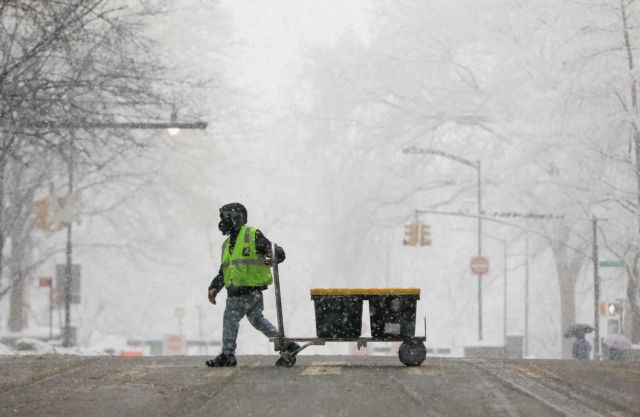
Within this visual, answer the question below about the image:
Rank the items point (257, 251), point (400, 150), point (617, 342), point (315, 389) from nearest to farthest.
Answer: point (315, 389), point (257, 251), point (617, 342), point (400, 150)

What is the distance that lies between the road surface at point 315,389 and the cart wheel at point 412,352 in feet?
0.37

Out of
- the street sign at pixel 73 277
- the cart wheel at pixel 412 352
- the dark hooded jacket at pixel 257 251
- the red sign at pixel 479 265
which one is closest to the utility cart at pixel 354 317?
the cart wheel at pixel 412 352

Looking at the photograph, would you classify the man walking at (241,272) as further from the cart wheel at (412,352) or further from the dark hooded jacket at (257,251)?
the cart wheel at (412,352)

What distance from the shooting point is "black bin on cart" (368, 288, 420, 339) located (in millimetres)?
13164

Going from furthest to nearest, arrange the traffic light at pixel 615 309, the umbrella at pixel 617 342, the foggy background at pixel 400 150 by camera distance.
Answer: the traffic light at pixel 615 309
the foggy background at pixel 400 150
the umbrella at pixel 617 342

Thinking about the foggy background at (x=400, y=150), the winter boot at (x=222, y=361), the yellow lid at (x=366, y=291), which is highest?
the foggy background at (x=400, y=150)

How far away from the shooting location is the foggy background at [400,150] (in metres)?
33.6

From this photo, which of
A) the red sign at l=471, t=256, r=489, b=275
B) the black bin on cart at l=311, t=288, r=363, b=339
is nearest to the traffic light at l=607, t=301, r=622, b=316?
the red sign at l=471, t=256, r=489, b=275

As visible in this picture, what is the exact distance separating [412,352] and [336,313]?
98 cm

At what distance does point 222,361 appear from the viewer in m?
13.2

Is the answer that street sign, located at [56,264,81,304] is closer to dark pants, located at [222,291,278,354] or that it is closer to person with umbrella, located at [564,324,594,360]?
person with umbrella, located at [564,324,594,360]

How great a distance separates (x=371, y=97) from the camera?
4753 cm

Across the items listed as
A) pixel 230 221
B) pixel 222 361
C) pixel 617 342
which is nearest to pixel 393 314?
pixel 222 361

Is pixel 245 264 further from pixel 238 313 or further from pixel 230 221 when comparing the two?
pixel 238 313
